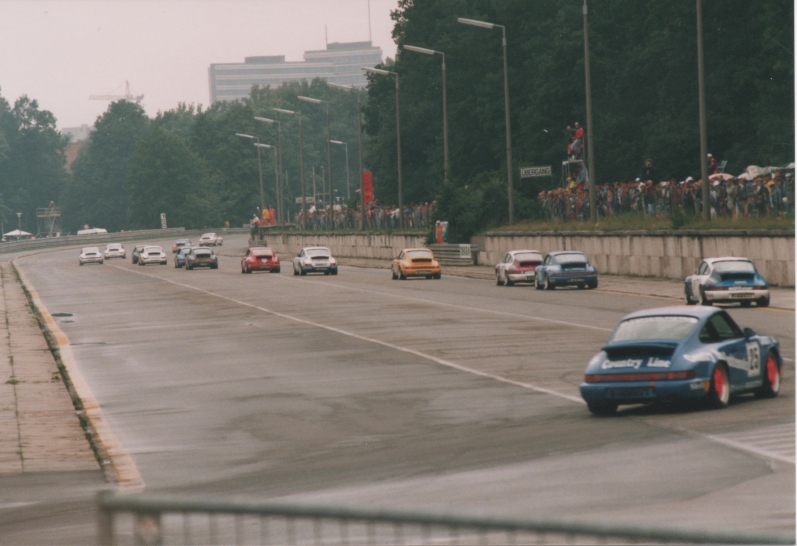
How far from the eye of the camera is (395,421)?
15539 millimetres

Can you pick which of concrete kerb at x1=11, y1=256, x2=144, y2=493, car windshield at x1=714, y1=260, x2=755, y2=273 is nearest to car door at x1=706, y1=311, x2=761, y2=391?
concrete kerb at x1=11, y1=256, x2=144, y2=493

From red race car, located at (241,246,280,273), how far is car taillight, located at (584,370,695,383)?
50.5 m

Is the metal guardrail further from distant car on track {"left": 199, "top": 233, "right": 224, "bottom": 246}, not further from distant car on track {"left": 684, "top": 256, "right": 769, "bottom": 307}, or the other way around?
distant car on track {"left": 684, "top": 256, "right": 769, "bottom": 307}

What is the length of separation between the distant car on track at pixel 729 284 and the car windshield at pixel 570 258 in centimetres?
1070

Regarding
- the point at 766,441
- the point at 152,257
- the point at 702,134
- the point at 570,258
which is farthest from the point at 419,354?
the point at 152,257

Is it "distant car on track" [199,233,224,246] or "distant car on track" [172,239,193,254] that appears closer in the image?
"distant car on track" [172,239,193,254]

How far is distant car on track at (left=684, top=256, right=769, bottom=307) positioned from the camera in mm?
30522

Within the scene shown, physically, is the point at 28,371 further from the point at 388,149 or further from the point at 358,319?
the point at 388,149

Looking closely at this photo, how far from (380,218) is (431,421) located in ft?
207

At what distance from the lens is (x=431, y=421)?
1542 cm

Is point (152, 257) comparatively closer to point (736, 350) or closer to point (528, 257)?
point (528, 257)

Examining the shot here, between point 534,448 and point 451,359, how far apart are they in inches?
366

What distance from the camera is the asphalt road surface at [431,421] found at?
10.3 metres

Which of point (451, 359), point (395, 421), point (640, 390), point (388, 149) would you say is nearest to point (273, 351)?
point (451, 359)
